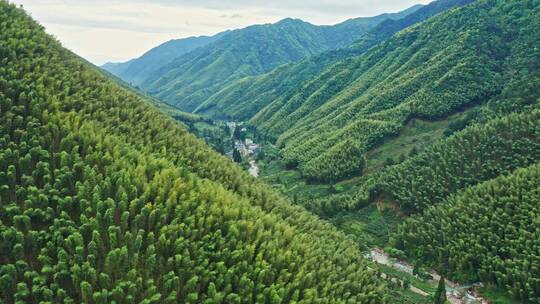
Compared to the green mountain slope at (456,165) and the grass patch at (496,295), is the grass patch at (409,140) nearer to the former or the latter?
the green mountain slope at (456,165)

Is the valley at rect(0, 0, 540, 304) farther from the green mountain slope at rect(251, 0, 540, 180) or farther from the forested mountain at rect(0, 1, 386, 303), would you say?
the green mountain slope at rect(251, 0, 540, 180)

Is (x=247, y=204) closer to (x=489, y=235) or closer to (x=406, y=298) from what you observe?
(x=406, y=298)

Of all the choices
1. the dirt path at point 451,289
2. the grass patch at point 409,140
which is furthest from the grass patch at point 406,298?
the grass patch at point 409,140

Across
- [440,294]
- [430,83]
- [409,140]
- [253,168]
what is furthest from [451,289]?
[253,168]

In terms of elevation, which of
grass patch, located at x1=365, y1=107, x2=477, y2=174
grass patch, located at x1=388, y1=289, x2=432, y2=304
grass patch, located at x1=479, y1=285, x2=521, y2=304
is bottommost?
grass patch, located at x1=479, y1=285, x2=521, y2=304

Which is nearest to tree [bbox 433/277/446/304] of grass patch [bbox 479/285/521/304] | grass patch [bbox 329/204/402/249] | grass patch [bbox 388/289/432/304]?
grass patch [bbox 388/289/432/304]
